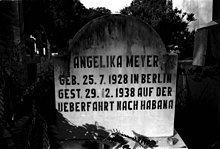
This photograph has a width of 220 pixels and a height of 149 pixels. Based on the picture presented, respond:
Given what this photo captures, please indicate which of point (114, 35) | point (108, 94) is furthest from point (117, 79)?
point (114, 35)

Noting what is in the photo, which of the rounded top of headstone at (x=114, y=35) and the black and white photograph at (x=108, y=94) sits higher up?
the rounded top of headstone at (x=114, y=35)

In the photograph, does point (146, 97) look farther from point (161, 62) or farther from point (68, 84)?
point (68, 84)

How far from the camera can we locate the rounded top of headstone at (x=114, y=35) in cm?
225

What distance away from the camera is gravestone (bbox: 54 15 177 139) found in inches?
89.3

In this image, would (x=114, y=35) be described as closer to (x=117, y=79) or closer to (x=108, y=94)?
(x=117, y=79)

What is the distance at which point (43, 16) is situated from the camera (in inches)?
762

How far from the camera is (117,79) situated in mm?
2334

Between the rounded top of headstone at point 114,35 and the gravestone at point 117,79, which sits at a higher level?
the rounded top of headstone at point 114,35

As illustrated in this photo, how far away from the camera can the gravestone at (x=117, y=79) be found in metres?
2.27

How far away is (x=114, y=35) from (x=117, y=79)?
1.58 ft

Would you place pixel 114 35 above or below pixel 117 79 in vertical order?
above

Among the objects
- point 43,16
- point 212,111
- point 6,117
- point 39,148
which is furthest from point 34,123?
point 43,16

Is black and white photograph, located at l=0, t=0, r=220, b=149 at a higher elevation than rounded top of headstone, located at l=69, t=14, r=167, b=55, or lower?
lower

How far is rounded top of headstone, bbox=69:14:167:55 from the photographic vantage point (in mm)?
2246
